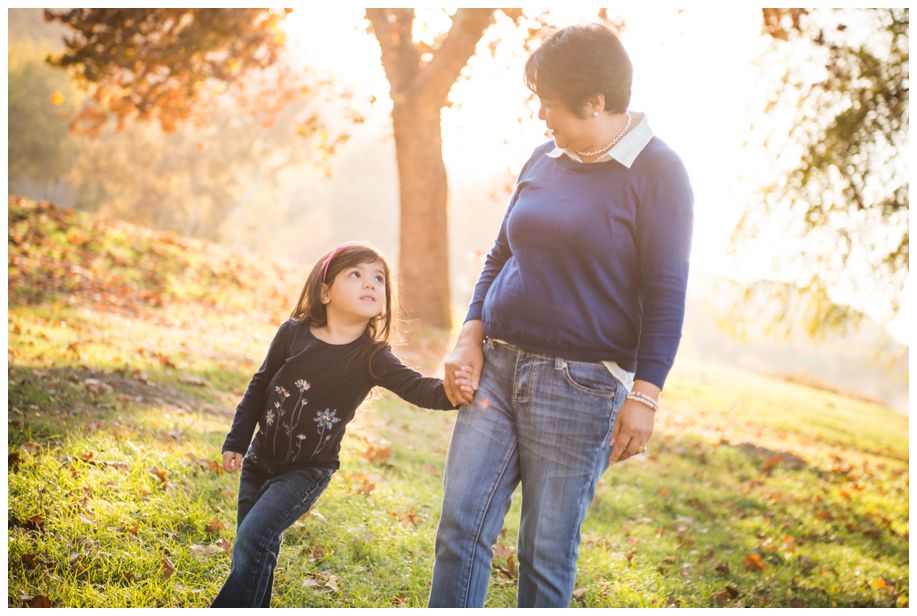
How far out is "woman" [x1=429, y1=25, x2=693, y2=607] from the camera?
84.7 inches

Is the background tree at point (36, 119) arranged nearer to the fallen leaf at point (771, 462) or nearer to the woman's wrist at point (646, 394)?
the fallen leaf at point (771, 462)

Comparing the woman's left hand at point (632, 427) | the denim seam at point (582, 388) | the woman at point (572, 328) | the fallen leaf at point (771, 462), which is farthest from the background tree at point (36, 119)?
the woman's left hand at point (632, 427)

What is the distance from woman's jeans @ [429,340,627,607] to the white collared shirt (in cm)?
4

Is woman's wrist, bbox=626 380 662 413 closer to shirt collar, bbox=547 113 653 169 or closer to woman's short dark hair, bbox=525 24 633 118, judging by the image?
shirt collar, bbox=547 113 653 169

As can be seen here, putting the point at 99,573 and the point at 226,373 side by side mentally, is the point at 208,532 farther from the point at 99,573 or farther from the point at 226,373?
the point at 226,373

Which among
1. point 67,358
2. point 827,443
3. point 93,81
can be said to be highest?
point 93,81

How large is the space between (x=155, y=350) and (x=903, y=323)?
9435 millimetres

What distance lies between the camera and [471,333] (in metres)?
2.51

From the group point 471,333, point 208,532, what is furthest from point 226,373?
point 471,333

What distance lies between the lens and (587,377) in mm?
2205

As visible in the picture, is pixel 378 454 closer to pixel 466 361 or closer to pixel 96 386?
pixel 96 386

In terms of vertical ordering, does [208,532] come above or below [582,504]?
below

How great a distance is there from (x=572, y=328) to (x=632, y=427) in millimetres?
362
